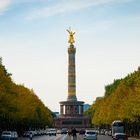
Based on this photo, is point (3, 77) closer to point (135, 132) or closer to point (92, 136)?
point (92, 136)

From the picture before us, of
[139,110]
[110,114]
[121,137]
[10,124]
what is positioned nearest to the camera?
[121,137]

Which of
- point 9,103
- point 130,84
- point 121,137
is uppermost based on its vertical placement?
point 130,84

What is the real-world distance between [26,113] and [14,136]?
4647 cm

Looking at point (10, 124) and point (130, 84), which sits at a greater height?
point (130, 84)

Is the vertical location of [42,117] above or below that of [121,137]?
above

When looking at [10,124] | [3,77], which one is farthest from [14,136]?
[10,124]

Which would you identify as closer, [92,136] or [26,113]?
[92,136]

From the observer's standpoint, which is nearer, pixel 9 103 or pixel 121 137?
pixel 121 137

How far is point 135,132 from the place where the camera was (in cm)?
13225

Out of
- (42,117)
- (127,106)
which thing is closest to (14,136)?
(127,106)

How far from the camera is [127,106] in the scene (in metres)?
113

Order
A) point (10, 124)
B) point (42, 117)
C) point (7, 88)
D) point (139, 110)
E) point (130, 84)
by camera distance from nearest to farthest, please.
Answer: point (139, 110), point (7, 88), point (10, 124), point (130, 84), point (42, 117)

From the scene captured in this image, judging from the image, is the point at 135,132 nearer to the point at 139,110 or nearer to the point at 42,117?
the point at 139,110

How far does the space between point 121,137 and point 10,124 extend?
170 feet
